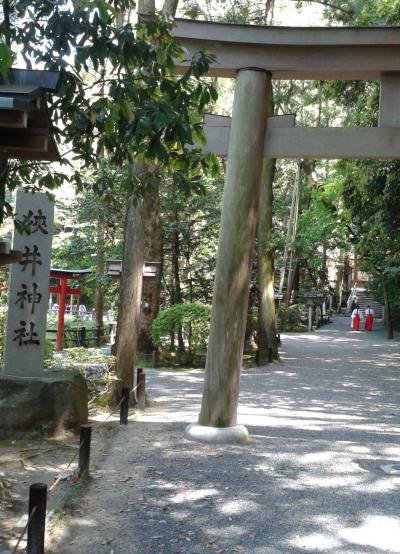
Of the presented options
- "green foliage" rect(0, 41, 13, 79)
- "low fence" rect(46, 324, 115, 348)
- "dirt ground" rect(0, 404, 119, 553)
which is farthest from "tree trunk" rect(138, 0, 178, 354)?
"green foliage" rect(0, 41, 13, 79)

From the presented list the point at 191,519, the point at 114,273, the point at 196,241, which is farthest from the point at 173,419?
the point at 196,241

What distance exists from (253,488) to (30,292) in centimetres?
444

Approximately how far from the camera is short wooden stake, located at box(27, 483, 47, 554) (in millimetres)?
3660

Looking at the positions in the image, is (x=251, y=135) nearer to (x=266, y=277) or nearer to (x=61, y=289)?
(x=266, y=277)

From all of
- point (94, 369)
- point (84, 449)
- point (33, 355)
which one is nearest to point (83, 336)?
point (94, 369)

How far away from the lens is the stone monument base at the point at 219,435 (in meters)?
7.30

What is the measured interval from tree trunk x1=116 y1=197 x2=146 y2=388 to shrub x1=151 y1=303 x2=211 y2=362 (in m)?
6.67

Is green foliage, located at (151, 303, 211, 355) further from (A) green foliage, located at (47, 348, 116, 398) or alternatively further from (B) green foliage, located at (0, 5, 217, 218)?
(B) green foliage, located at (0, 5, 217, 218)

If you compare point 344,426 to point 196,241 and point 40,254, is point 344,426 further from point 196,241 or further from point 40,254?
point 196,241

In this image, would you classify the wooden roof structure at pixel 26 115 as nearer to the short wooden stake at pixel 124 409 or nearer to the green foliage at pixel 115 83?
the green foliage at pixel 115 83

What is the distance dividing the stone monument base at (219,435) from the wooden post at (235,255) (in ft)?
0.29

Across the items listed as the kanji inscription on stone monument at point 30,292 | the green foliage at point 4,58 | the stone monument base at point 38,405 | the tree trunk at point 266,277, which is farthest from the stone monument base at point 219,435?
the tree trunk at point 266,277

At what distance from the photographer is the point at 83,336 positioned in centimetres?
2066

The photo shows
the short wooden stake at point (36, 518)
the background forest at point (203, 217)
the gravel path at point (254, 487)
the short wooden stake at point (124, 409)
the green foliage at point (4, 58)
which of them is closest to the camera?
the green foliage at point (4, 58)
